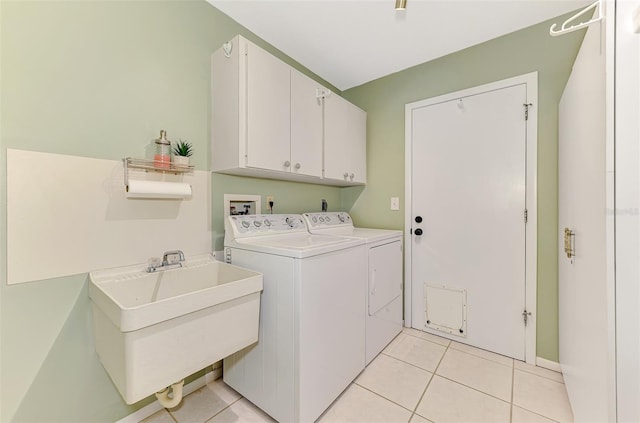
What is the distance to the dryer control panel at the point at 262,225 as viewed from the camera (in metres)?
1.64

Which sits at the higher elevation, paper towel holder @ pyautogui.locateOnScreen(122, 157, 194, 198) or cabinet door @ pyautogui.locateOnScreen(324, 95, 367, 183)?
cabinet door @ pyautogui.locateOnScreen(324, 95, 367, 183)

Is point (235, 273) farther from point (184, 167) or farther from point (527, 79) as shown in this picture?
point (527, 79)

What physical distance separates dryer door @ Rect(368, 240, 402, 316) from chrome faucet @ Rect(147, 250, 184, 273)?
4.10 feet

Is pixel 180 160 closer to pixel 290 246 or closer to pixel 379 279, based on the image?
pixel 290 246

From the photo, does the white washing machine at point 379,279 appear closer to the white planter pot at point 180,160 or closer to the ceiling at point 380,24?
the white planter pot at point 180,160

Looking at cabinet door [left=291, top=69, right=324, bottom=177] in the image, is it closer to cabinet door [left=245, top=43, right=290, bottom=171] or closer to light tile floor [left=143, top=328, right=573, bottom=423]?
cabinet door [left=245, top=43, right=290, bottom=171]

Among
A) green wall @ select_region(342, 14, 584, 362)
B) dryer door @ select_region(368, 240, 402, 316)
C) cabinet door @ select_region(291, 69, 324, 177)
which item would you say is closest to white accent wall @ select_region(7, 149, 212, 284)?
A: cabinet door @ select_region(291, 69, 324, 177)

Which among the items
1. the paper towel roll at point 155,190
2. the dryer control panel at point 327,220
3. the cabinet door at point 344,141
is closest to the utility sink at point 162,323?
the paper towel roll at point 155,190

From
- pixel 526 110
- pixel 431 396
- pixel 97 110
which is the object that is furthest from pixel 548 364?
pixel 97 110

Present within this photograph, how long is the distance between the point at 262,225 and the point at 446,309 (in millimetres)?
1756

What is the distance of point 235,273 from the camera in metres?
1.45

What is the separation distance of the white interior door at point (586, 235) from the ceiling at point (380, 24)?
0.78m

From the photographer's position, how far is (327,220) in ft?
7.70

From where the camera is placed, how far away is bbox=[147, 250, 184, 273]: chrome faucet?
4.47ft
